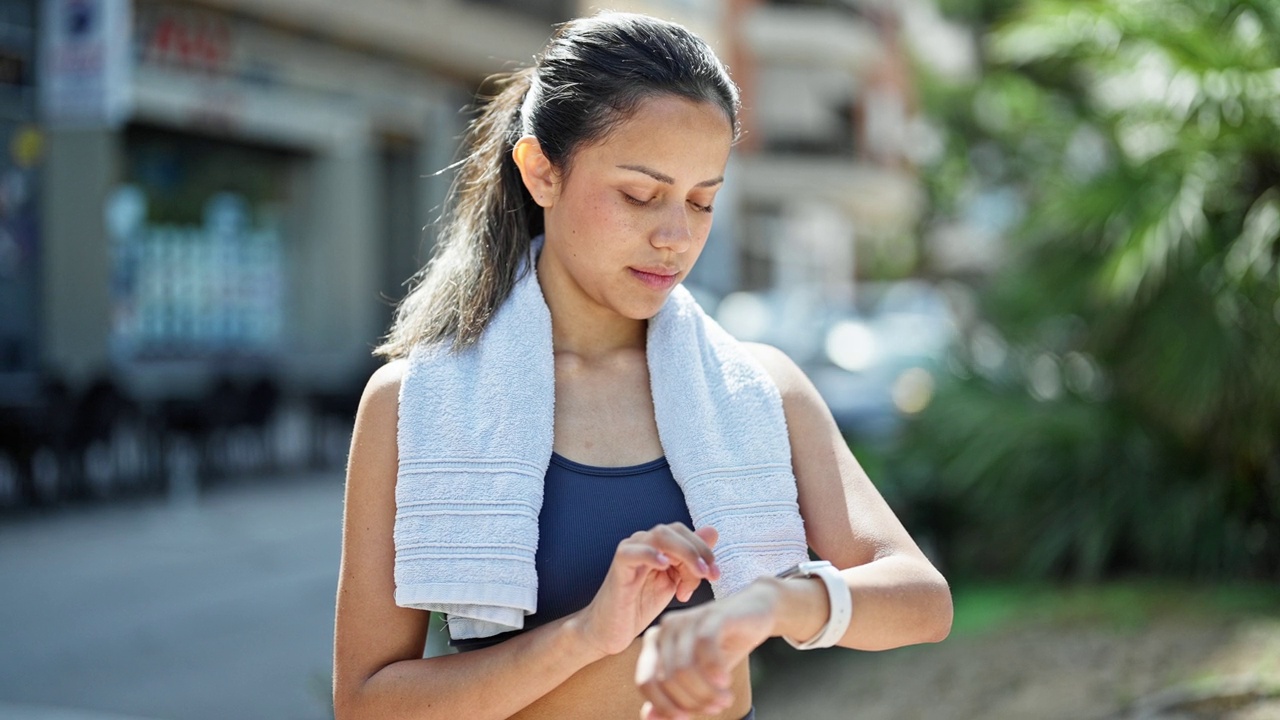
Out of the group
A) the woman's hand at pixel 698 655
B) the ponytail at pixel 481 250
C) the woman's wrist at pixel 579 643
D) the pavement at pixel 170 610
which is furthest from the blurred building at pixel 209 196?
the woman's hand at pixel 698 655

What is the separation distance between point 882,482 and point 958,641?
1.21m

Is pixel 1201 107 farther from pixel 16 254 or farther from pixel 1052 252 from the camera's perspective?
pixel 16 254

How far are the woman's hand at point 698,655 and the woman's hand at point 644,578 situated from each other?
0.08m

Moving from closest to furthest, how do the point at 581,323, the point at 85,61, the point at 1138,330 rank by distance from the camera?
the point at 581,323 < the point at 1138,330 < the point at 85,61

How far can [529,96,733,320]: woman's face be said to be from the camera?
179 centimetres

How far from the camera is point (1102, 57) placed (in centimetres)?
707

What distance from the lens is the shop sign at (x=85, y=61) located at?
8180 millimetres

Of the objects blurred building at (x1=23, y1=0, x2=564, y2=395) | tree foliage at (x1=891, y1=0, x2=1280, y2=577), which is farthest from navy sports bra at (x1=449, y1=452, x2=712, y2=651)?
blurred building at (x1=23, y1=0, x2=564, y2=395)

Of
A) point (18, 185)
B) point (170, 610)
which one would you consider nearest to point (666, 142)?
point (170, 610)

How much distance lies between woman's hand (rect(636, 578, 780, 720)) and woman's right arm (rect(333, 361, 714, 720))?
81 mm

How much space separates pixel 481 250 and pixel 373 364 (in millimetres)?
12440

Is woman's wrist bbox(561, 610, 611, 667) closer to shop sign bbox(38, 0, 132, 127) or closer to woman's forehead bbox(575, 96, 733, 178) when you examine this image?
woman's forehead bbox(575, 96, 733, 178)

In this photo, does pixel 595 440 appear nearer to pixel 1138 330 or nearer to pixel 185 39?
pixel 1138 330

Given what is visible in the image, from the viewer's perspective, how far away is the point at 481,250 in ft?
6.74
